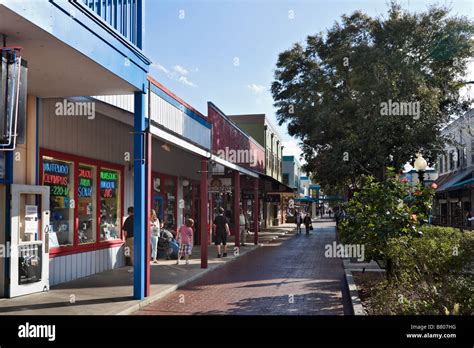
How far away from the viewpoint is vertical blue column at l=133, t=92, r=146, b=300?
917cm

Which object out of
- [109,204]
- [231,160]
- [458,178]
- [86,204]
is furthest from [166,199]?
[458,178]

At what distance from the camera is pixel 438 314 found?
5.86 metres

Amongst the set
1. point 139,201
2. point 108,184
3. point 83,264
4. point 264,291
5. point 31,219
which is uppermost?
point 108,184

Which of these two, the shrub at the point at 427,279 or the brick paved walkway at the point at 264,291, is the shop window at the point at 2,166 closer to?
the brick paved walkway at the point at 264,291

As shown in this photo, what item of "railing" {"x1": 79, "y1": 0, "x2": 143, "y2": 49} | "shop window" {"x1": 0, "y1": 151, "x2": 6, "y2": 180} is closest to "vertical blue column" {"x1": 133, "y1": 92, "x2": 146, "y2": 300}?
"railing" {"x1": 79, "y1": 0, "x2": 143, "y2": 49}

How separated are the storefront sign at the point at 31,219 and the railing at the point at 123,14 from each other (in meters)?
3.64

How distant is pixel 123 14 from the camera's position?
8688 mm

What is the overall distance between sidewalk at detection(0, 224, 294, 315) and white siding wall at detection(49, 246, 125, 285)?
19 cm

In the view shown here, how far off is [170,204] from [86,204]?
6709 millimetres

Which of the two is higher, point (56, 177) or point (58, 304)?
point (56, 177)

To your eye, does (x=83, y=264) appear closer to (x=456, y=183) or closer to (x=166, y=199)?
(x=166, y=199)

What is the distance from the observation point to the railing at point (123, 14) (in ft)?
25.5
